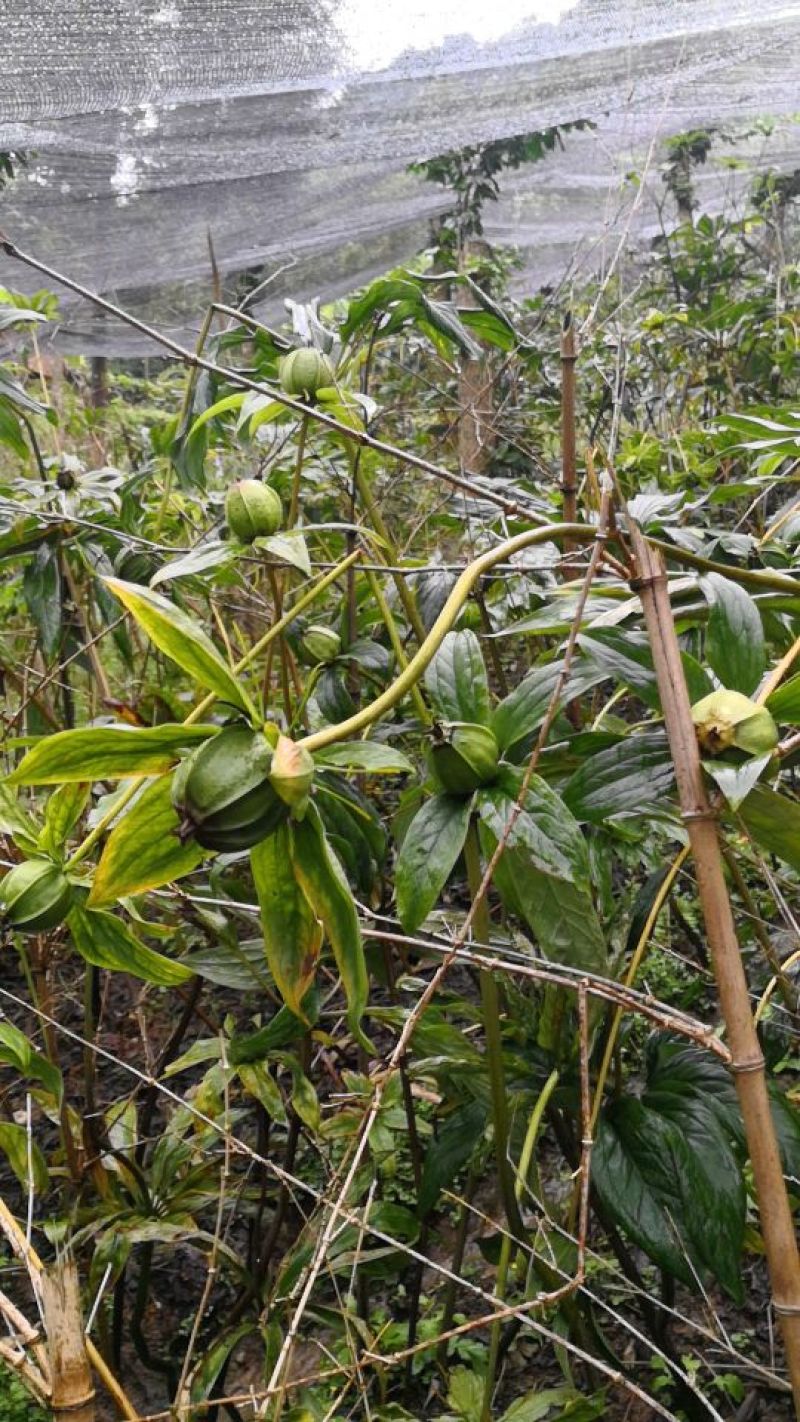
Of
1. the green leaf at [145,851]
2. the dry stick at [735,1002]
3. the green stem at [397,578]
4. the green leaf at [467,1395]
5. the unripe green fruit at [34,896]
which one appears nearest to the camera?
the dry stick at [735,1002]

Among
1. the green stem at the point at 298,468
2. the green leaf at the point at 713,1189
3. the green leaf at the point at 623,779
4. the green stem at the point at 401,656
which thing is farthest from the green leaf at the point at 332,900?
the green stem at the point at 298,468

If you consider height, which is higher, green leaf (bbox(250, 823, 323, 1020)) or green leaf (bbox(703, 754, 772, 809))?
green leaf (bbox(703, 754, 772, 809))

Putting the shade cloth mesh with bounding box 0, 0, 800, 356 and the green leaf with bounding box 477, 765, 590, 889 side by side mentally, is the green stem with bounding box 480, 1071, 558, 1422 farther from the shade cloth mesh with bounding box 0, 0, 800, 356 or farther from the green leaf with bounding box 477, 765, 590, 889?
the shade cloth mesh with bounding box 0, 0, 800, 356

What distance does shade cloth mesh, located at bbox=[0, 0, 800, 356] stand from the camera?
280 cm

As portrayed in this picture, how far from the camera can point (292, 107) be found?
128 inches

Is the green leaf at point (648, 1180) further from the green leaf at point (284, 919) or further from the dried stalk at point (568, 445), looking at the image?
the dried stalk at point (568, 445)

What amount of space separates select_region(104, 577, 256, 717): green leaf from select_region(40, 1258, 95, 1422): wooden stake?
0.84 feet

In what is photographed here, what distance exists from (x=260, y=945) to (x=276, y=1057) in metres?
0.09

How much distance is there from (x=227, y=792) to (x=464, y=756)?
0.48 ft

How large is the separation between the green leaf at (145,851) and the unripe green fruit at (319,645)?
1.52 ft

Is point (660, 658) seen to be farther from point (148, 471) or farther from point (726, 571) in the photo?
point (148, 471)

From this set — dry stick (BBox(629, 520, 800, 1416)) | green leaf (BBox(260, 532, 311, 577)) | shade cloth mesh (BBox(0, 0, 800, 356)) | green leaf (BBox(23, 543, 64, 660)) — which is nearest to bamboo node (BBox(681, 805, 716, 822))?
dry stick (BBox(629, 520, 800, 1416))

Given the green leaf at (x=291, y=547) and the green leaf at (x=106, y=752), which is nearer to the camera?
the green leaf at (x=106, y=752)

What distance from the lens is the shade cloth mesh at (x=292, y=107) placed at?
2797 mm
